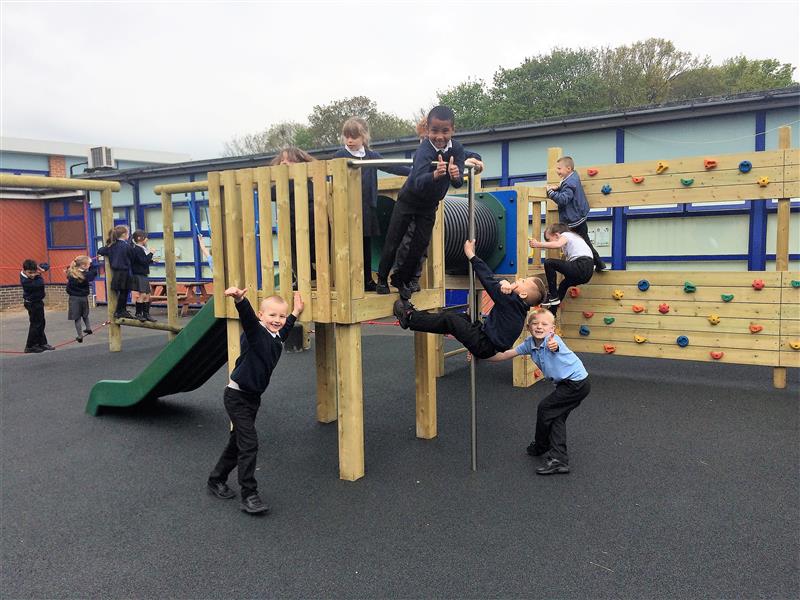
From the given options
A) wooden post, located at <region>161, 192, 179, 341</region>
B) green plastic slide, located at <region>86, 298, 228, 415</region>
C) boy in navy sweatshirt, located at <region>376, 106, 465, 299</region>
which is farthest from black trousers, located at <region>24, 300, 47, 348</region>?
boy in navy sweatshirt, located at <region>376, 106, 465, 299</region>

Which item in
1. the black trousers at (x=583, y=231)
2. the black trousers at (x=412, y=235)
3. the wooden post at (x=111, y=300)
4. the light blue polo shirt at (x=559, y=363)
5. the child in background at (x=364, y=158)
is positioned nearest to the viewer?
the black trousers at (x=412, y=235)

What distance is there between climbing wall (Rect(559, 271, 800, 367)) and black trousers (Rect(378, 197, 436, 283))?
3541 millimetres

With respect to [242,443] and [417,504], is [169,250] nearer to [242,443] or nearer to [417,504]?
[242,443]

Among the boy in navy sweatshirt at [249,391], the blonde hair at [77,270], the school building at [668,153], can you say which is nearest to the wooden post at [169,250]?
the blonde hair at [77,270]

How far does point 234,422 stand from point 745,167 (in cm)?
597

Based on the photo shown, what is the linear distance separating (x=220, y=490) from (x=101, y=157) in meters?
21.7

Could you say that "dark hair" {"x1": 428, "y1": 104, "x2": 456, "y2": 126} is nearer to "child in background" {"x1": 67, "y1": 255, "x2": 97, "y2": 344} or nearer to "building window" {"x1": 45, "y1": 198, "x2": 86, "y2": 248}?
"child in background" {"x1": 67, "y1": 255, "x2": 97, "y2": 344}

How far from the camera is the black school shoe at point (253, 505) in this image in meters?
3.96

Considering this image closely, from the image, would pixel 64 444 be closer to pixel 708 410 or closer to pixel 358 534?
pixel 358 534

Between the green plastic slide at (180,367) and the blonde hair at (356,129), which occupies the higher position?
the blonde hair at (356,129)

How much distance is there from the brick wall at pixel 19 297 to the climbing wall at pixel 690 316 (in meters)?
18.0

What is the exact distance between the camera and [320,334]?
6023 millimetres

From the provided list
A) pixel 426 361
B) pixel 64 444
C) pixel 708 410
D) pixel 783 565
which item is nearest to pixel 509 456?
pixel 426 361

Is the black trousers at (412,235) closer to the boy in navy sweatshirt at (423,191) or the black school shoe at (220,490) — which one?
the boy in navy sweatshirt at (423,191)
